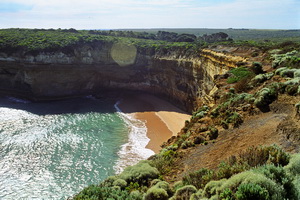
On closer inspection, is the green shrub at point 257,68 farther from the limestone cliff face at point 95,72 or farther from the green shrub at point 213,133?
the limestone cliff face at point 95,72

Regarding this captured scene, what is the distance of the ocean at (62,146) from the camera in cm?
1989

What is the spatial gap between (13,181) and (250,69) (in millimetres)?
21859

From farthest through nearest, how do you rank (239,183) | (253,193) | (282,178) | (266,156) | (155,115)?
(155,115), (266,156), (239,183), (282,178), (253,193)

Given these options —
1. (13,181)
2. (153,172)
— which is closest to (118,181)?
(153,172)

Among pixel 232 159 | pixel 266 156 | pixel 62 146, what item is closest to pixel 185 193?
pixel 232 159

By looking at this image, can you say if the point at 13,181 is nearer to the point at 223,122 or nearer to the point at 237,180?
the point at 223,122

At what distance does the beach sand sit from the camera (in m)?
29.8

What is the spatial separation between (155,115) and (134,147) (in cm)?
1119

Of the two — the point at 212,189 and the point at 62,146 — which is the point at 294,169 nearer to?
the point at 212,189

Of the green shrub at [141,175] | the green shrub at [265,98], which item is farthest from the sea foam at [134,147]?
the green shrub at [265,98]

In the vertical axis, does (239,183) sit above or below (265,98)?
below

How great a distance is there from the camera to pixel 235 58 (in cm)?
2442

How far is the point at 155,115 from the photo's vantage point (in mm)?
36969

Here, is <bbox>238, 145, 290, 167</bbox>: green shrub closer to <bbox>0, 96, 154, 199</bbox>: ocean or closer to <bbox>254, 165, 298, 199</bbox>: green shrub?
<bbox>254, 165, 298, 199</bbox>: green shrub
